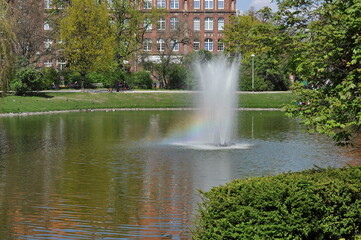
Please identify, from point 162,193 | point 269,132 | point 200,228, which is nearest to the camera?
point 200,228

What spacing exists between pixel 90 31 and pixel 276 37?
53.0 metres

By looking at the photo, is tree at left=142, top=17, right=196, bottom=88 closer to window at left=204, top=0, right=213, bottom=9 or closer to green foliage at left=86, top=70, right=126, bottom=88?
green foliage at left=86, top=70, right=126, bottom=88

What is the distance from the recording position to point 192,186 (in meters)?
15.5

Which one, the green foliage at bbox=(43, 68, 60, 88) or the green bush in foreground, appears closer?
the green bush in foreground

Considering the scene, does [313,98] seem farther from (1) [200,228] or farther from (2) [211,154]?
(2) [211,154]

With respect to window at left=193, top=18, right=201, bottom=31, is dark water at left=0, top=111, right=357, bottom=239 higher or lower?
lower

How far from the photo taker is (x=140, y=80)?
71.5 m

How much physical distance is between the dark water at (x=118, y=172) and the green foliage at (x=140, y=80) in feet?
123

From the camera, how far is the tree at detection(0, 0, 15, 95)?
27.8 meters

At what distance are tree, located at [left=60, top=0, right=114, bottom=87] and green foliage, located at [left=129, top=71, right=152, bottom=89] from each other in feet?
23.8

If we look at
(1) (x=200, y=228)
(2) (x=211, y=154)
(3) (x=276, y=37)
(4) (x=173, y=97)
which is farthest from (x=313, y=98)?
(4) (x=173, y=97)

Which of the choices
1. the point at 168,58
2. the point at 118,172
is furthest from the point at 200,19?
the point at 118,172

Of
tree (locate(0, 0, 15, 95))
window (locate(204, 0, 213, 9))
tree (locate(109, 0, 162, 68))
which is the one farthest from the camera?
window (locate(204, 0, 213, 9))

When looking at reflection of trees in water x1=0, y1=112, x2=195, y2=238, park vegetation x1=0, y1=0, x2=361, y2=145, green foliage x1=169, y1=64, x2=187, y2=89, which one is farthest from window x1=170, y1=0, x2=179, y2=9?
reflection of trees in water x1=0, y1=112, x2=195, y2=238
